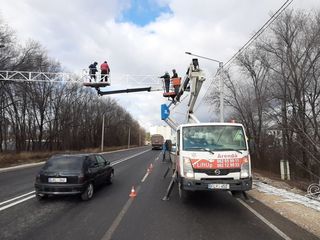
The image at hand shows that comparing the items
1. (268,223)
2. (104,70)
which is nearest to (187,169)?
(268,223)

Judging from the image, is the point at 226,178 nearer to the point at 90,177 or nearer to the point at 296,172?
the point at 90,177

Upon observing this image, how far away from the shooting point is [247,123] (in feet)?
124

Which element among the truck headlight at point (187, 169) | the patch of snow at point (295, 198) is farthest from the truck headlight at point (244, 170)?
the patch of snow at point (295, 198)

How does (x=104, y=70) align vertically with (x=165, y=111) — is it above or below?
above

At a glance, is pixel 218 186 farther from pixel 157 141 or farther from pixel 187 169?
pixel 157 141

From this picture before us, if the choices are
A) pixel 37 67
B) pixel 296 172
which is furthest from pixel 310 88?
pixel 37 67

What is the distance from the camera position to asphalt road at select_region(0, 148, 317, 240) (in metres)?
6.72

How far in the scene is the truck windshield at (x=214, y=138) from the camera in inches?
380

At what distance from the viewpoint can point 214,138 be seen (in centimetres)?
983

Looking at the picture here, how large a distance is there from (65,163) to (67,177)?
807 mm

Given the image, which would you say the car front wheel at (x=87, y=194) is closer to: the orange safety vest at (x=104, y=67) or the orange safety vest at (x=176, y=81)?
the orange safety vest at (x=176, y=81)

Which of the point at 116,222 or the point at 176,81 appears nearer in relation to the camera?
the point at 116,222

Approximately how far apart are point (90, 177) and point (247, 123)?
95.7ft

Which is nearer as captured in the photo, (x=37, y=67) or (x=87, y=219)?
(x=87, y=219)
